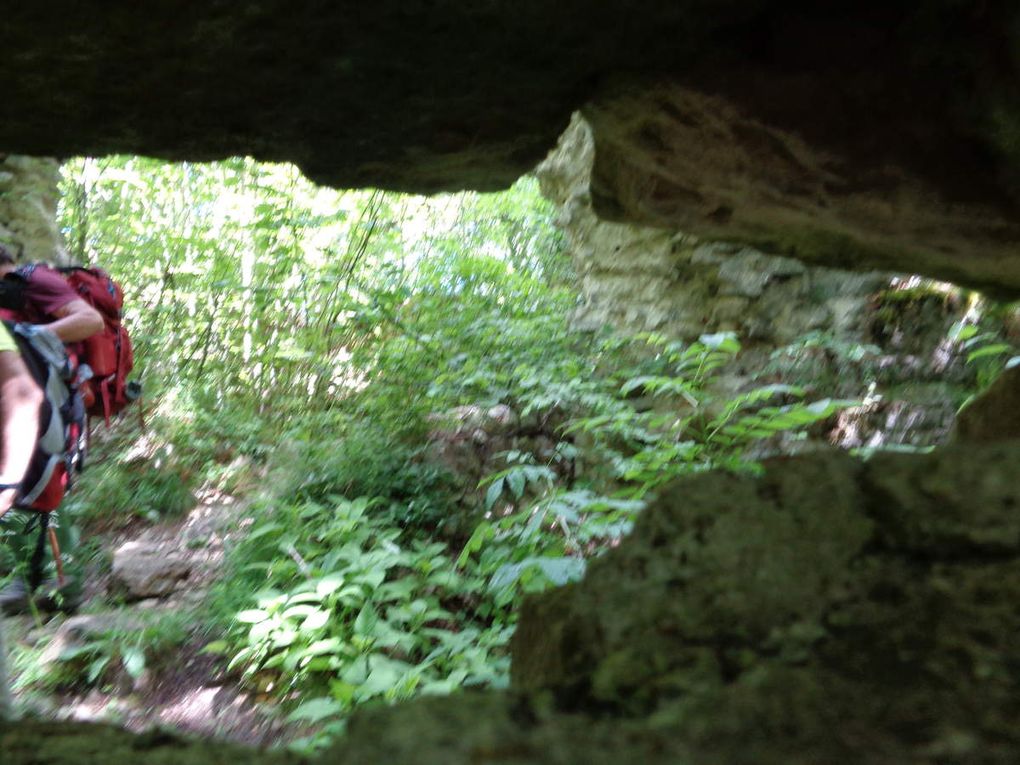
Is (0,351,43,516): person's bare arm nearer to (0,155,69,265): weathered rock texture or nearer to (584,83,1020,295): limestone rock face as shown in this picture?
(584,83,1020,295): limestone rock face

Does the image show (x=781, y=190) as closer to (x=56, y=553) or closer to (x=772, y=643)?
(x=772, y=643)

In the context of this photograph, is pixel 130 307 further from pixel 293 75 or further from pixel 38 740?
pixel 38 740

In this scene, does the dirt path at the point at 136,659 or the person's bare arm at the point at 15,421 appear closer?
the person's bare arm at the point at 15,421

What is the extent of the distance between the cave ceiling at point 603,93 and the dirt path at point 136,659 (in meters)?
2.39

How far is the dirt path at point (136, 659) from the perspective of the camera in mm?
3322

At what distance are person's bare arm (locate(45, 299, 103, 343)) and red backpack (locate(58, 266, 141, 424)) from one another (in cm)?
23

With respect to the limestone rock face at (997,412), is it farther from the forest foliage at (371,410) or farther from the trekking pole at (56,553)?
the trekking pole at (56,553)

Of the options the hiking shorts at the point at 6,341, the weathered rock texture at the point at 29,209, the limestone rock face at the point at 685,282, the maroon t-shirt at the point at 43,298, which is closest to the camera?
the hiking shorts at the point at 6,341

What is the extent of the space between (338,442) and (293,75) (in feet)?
11.9

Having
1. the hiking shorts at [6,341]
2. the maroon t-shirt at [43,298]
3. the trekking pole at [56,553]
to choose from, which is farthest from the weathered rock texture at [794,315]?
the trekking pole at [56,553]

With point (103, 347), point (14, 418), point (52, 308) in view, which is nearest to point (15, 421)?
point (14, 418)

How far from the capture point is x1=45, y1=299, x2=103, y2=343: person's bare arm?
139 inches

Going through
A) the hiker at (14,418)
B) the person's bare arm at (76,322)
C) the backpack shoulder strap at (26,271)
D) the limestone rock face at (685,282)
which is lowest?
the hiker at (14,418)

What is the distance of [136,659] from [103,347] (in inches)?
68.2
